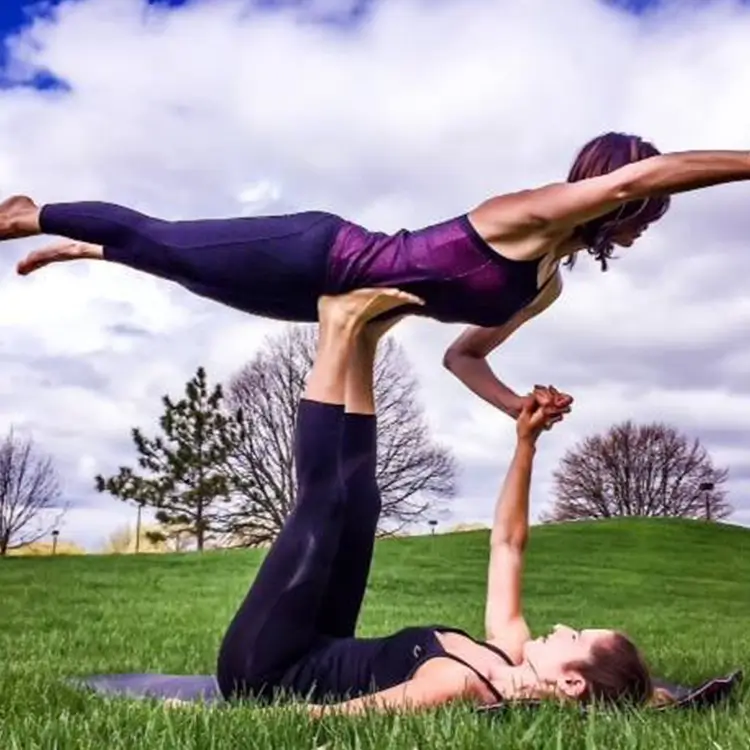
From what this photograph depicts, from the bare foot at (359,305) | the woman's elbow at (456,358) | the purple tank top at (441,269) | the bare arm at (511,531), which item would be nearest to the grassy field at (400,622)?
the bare arm at (511,531)

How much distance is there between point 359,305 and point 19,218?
128cm

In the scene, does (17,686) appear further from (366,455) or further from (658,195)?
(658,195)

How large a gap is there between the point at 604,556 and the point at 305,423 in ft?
65.0

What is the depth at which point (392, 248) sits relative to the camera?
389 centimetres

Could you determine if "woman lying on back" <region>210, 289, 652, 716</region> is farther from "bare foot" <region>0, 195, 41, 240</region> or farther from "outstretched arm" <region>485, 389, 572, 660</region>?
"bare foot" <region>0, 195, 41, 240</region>

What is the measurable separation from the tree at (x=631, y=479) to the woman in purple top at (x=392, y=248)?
33.9m

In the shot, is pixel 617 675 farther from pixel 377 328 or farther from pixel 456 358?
pixel 456 358

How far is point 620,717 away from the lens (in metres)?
2.84

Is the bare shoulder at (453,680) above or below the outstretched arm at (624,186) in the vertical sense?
below

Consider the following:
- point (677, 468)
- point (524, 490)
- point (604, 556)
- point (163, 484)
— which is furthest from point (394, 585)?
point (677, 468)

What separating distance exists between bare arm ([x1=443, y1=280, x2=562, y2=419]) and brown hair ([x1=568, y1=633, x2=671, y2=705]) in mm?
1140

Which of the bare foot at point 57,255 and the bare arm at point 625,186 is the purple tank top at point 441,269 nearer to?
the bare arm at point 625,186

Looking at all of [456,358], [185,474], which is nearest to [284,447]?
[185,474]

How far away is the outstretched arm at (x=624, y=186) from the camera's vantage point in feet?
11.3
